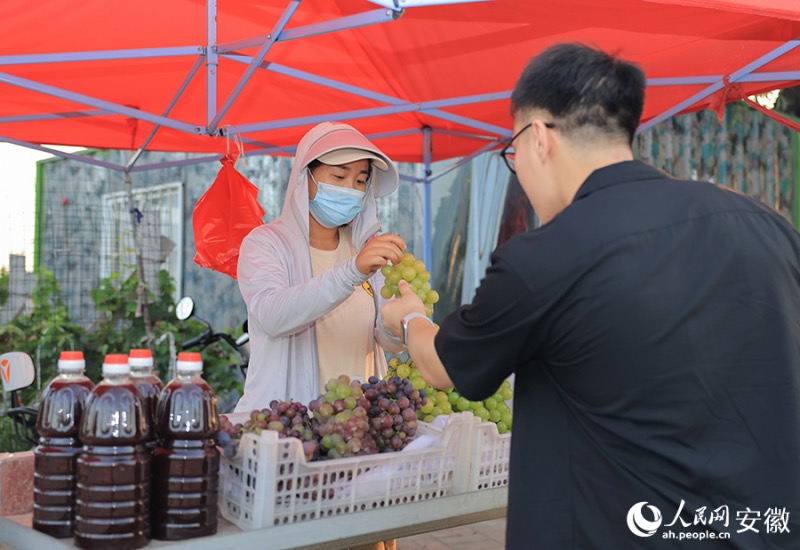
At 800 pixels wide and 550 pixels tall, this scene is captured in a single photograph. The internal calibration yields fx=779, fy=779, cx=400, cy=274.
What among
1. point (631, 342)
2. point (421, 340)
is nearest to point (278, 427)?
point (421, 340)

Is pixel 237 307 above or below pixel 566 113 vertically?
below

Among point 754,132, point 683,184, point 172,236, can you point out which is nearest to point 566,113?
point 683,184

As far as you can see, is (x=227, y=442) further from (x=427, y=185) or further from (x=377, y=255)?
(x=427, y=185)

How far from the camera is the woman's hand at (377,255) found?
247 cm

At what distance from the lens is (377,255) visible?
2.47 meters

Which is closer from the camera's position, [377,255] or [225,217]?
[377,255]

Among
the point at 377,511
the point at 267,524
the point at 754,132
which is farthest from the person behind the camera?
the point at 754,132

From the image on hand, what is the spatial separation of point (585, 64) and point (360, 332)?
67.9 inches

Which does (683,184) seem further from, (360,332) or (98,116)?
(98,116)

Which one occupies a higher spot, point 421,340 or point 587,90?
point 587,90

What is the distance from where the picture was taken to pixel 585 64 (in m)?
1.48

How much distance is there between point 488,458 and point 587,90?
1260 mm

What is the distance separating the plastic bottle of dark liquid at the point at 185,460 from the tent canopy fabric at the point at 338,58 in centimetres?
147

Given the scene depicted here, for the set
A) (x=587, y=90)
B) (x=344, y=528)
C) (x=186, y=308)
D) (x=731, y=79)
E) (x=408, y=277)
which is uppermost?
(x=731, y=79)
